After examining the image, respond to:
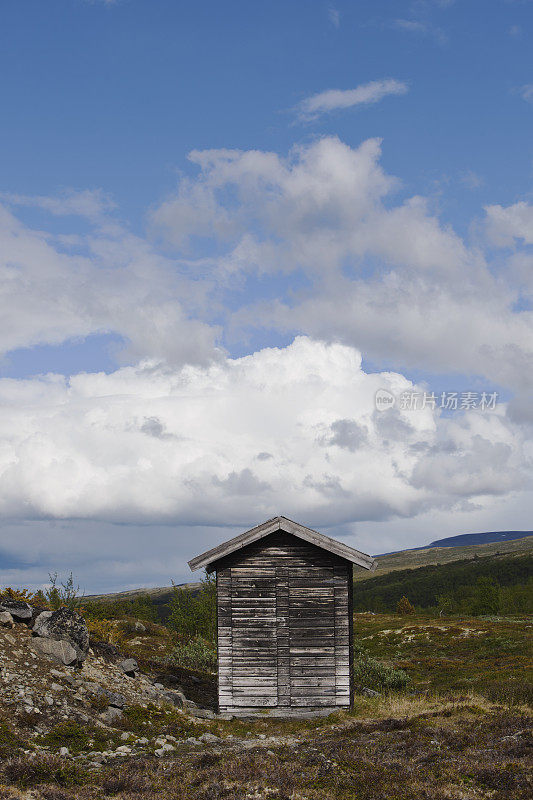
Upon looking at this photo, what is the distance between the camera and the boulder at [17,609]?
21.2 metres

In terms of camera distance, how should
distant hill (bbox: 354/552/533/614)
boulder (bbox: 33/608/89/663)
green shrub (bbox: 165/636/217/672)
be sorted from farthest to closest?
distant hill (bbox: 354/552/533/614)
green shrub (bbox: 165/636/217/672)
boulder (bbox: 33/608/89/663)

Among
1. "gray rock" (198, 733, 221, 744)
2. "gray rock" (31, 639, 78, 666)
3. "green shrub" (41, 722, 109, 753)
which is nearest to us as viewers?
"green shrub" (41, 722, 109, 753)

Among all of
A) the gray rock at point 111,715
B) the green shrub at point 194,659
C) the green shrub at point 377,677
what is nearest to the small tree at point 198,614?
the green shrub at point 194,659

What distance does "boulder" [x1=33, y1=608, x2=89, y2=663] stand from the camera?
2069 centimetres

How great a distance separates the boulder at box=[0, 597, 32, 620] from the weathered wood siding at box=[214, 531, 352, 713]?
642 centimetres

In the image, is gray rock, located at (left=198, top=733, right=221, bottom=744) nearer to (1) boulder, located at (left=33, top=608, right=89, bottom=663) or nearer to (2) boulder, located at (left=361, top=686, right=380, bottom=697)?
(1) boulder, located at (left=33, top=608, right=89, bottom=663)

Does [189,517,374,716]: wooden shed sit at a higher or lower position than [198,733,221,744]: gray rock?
higher

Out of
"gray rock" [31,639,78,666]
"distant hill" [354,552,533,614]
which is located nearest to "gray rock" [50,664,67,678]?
"gray rock" [31,639,78,666]

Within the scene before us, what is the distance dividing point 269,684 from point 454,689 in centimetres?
1173

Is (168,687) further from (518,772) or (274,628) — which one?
(518,772)

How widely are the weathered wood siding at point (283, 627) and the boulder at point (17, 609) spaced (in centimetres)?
642

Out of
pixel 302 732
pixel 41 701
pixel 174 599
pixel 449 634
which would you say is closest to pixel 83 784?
pixel 41 701

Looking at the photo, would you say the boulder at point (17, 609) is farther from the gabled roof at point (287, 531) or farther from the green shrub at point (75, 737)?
the gabled roof at point (287, 531)

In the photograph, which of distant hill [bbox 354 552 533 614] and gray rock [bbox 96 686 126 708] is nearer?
gray rock [bbox 96 686 126 708]
